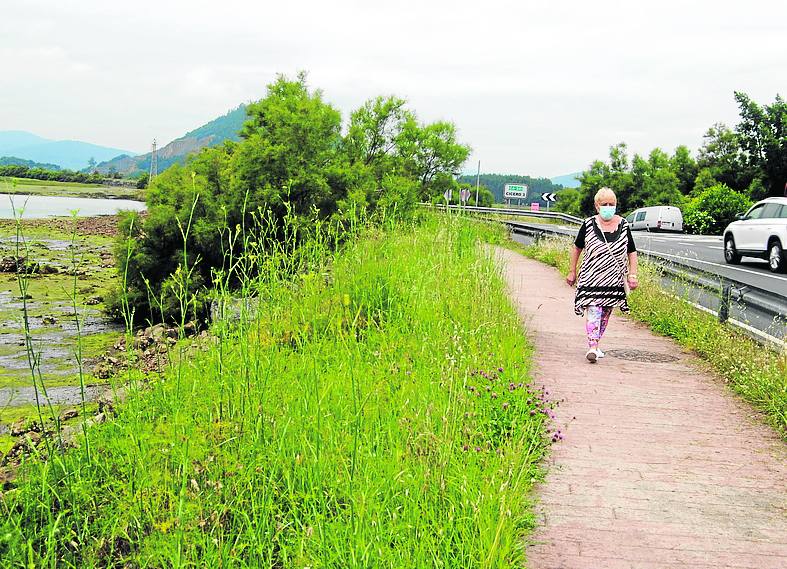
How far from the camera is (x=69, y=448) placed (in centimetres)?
589

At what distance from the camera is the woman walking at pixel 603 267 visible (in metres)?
8.52

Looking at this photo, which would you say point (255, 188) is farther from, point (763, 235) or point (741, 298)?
point (741, 298)

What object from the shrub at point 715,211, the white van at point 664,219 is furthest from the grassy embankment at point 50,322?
the shrub at point 715,211

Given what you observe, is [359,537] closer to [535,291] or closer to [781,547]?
[781,547]

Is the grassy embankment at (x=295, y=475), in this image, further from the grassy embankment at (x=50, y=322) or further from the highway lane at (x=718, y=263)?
the highway lane at (x=718, y=263)

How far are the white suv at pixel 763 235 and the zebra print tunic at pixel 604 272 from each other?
1397cm

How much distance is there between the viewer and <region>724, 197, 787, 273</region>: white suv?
20.6 m

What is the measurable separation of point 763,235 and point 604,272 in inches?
592

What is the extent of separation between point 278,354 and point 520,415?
2.12m

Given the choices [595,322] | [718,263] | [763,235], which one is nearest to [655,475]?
[595,322]

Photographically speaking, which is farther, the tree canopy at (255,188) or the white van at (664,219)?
the white van at (664,219)

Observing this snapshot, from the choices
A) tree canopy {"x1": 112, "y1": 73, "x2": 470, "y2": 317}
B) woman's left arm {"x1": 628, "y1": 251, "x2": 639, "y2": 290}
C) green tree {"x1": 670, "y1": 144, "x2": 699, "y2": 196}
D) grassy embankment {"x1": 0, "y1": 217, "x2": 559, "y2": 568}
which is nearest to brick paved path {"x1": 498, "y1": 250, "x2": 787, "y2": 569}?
grassy embankment {"x1": 0, "y1": 217, "x2": 559, "y2": 568}

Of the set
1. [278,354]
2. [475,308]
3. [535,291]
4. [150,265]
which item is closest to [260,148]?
[150,265]

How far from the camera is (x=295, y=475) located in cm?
450
